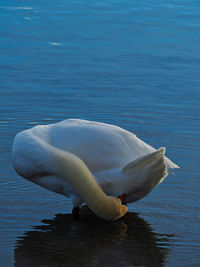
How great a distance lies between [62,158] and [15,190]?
93cm

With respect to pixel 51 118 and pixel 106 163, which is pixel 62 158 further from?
pixel 51 118

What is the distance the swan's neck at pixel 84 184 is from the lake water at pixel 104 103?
0.26 meters

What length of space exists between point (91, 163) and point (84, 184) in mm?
450

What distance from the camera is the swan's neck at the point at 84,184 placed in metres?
4.74

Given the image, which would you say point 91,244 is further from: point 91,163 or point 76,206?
point 91,163

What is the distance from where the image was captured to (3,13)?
1319 centimetres

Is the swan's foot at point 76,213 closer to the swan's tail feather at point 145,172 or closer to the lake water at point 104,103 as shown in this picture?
the lake water at point 104,103

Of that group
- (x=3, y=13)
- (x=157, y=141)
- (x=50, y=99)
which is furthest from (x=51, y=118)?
(x=3, y=13)

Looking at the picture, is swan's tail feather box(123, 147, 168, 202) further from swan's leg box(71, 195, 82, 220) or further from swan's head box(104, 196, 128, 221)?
swan's leg box(71, 195, 82, 220)

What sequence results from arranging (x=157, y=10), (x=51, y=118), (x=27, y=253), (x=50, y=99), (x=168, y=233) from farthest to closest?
1. (x=157, y=10)
2. (x=50, y=99)
3. (x=51, y=118)
4. (x=168, y=233)
5. (x=27, y=253)

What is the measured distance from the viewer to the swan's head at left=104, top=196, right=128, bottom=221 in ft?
16.0

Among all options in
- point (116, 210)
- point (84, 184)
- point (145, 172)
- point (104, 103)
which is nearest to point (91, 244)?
point (116, 210)

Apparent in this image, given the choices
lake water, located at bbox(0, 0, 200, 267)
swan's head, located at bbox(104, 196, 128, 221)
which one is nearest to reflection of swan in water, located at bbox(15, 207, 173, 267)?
lake water, located at bbox(0, 0, 200, 267)

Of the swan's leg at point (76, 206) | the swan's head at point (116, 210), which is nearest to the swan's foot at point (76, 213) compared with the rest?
the swan's leg at point (76, 206)
